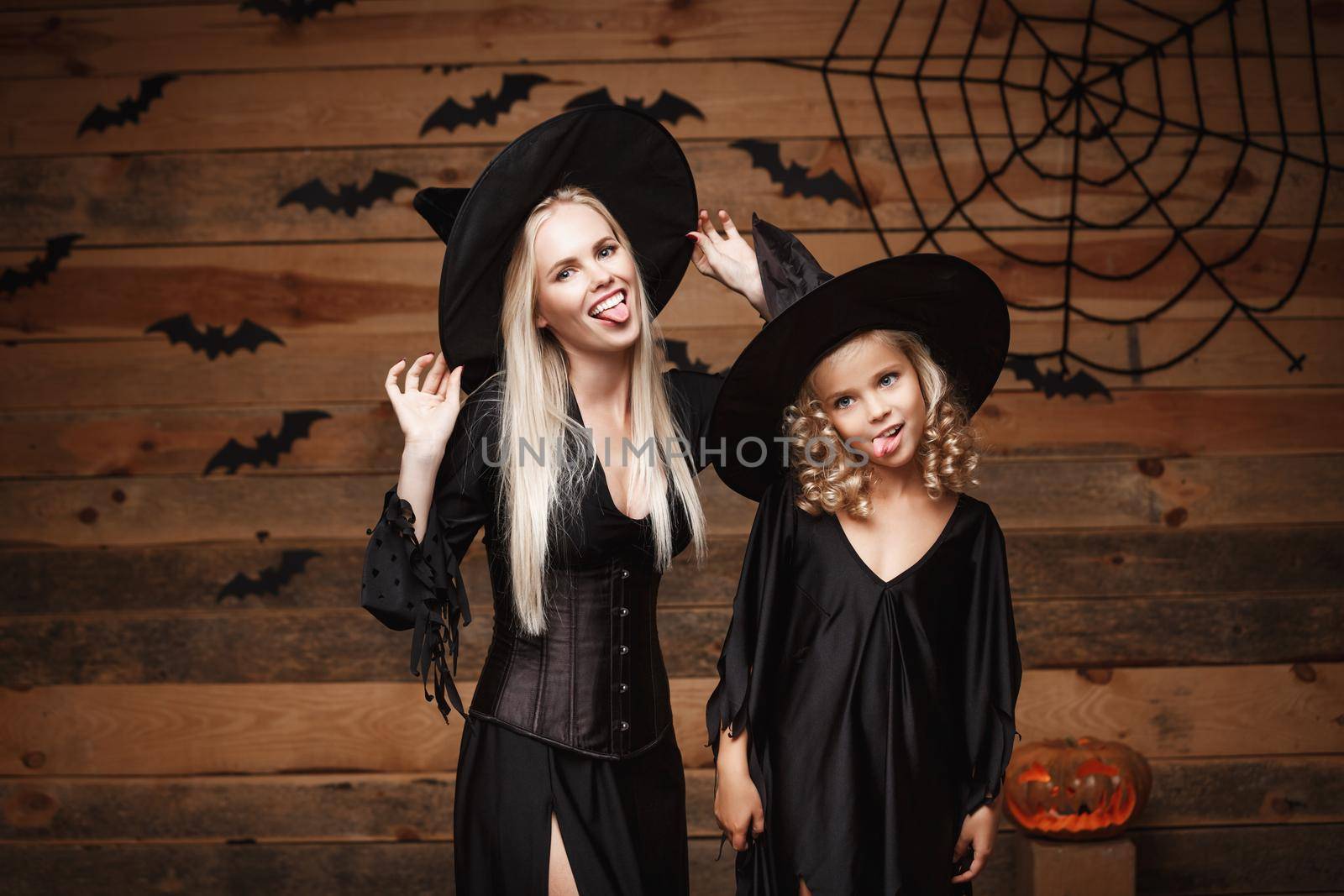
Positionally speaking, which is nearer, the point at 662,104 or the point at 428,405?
the point at 428,405

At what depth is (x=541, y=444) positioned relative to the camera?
1689 mm

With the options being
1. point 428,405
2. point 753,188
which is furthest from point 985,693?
point 753,188

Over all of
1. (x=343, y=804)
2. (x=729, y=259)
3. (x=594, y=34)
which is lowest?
(x=343, y=804)

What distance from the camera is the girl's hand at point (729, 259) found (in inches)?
74.2

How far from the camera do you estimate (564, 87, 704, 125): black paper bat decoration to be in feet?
9.27

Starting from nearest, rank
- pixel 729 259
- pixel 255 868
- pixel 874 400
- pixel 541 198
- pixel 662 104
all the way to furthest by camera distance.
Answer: pixel 874 400 → pixel 541 198 → pixel 729 259 → pixel 662 104 → pixel 255 868

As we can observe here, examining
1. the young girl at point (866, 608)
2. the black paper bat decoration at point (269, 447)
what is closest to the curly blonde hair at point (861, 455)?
the young girl at point (866, 608)

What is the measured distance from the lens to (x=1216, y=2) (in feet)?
9.39

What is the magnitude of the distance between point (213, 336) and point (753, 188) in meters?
1.48

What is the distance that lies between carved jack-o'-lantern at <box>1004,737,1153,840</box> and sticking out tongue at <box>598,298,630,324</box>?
1570 mm

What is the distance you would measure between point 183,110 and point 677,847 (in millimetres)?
2298

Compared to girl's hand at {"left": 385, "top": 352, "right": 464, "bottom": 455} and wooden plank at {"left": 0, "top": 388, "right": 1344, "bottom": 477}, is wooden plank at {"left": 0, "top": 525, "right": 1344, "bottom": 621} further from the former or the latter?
girl's hand at {"left": 385, "top": 352, "right": 464, "bottom": 455}

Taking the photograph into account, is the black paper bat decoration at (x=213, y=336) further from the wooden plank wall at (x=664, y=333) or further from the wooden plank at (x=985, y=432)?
the wooden plank at (x=985, y=432)

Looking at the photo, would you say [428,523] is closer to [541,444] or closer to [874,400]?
[541,444]
